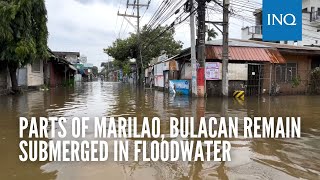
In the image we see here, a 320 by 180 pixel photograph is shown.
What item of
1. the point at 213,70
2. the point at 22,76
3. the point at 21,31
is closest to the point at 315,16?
the point at 213,70

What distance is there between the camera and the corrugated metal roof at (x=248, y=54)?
2081cm

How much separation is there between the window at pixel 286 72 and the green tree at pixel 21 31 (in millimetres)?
15941

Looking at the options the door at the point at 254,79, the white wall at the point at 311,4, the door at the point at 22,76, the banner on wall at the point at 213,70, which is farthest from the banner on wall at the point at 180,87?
the white wall at the point at 311,4

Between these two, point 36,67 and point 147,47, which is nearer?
point 36,67

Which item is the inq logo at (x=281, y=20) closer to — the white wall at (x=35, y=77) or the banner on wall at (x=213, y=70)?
the banner on wall at (x=213, y=70)

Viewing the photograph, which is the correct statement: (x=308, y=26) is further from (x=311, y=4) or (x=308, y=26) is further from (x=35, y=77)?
(x=35, y=77)

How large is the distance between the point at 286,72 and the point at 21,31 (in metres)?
17.8

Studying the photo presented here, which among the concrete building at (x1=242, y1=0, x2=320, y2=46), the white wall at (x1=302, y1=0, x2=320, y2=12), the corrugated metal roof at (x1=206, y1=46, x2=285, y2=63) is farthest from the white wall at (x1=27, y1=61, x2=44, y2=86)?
the white wall at (x1=302, y1=0, x2=320, y2=12)

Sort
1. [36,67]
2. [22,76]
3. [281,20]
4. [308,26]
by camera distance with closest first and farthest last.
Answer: [281,20] → [22,76] → [36,67] → [308,26]

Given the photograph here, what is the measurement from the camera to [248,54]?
2172 centimetres

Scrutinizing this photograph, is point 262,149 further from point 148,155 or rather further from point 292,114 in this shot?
point 292,114

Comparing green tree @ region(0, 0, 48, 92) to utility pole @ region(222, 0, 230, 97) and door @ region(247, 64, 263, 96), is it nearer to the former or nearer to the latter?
utility pole @ region(222, 0, 230, 97)

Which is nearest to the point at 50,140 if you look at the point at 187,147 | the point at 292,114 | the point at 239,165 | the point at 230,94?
the point at 187,147

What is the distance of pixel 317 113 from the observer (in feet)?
40.6
